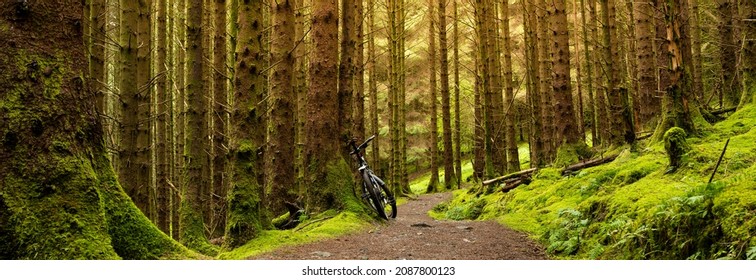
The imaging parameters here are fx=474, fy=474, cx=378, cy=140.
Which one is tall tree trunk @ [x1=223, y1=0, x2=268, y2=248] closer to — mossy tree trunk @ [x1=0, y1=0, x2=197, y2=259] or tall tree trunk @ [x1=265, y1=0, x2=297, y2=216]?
mossy tree trunk @ [x1=0, y1=0, x2=197, y2=259]

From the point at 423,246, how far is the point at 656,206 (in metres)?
2.39

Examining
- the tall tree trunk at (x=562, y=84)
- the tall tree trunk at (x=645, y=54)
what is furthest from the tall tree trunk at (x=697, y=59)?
the tall tree trunk at (x=562, y=84)

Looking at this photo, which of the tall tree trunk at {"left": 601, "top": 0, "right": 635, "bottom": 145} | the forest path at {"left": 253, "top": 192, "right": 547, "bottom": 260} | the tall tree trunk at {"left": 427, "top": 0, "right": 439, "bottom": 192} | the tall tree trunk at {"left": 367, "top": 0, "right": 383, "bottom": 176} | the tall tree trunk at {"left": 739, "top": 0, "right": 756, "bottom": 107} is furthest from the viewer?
the tall tree trunk at {"left": 427, "top": 0, "right": 439, "bottom": 192}

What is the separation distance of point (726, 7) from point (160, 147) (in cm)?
1202

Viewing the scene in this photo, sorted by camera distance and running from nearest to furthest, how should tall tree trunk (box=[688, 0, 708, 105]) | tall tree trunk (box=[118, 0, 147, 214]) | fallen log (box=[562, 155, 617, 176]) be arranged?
tall tree trunk (box=[118, 0, 147, 214]), fallen log (box=[562, 155, 617, 176]), tall tree trunk (box=[688, 0, 708, 105])

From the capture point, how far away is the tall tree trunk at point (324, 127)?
629 cm

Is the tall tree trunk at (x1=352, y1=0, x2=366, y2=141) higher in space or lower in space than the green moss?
higher

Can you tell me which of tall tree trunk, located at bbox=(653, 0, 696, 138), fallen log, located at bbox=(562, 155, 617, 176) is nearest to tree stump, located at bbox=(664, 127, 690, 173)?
tall tree trunk, located at bbox=(653, 0, 696, 138)

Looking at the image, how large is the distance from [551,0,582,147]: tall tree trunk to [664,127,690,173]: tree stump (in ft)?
14.6

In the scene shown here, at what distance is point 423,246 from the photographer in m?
5.29

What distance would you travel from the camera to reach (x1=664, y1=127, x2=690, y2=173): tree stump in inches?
193

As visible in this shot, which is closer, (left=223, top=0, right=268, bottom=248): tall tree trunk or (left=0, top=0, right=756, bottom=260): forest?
(left=0, top=0, right=756, bottom=260): forest

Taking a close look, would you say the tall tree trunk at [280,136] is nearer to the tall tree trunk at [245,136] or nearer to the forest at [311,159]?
the forest at [311,159]
